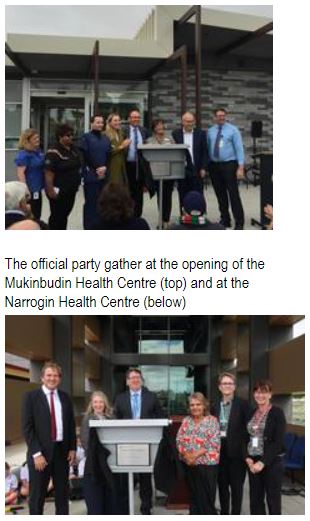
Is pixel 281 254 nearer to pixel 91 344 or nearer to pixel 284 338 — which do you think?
pixel 284 338

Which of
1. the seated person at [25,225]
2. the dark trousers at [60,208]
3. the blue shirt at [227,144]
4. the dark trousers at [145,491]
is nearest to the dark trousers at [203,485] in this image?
the dark trousers at [145,491]

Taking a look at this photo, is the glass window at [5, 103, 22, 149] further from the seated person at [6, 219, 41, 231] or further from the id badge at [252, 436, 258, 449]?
the id badge at [252, 436, 258, 449]

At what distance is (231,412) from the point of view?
16.4 feet

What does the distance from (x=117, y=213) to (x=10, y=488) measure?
3038mm

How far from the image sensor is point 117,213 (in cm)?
479

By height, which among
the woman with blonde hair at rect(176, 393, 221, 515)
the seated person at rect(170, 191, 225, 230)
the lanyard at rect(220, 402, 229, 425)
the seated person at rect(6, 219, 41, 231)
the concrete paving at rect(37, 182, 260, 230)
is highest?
the concrete paving at rect(37, 182, 260, 230)

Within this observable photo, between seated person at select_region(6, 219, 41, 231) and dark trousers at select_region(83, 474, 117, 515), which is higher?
seated person at select_region(6, 219, 41, 231)

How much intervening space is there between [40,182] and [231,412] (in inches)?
103

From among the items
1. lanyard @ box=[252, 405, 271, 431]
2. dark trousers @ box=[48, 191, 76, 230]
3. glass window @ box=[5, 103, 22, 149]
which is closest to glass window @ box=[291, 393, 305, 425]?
lanyard @ box=[252, 405, 271, 431]

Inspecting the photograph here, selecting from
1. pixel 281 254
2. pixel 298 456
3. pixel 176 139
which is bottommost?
pixel 298 456

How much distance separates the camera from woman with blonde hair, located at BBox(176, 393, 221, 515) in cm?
476

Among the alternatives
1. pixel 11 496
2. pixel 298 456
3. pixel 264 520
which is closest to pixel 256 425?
pixel 264 520

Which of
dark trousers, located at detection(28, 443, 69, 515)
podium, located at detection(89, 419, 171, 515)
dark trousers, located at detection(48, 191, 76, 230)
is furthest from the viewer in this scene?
dark trousers, located at detection(48, 191, 76, 230)

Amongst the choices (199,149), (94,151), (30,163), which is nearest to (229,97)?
(199,149)
